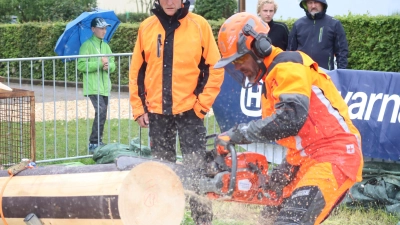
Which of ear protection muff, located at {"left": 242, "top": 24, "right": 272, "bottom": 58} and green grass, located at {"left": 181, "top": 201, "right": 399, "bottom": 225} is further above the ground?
ear protection muff, located at {"left": 242, "top": 24, "right": 272, "bottom": 58}

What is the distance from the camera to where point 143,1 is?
31500mm

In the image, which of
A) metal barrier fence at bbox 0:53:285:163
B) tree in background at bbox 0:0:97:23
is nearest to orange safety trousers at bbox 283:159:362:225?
metal barrier fence at bbox 0:53:285:163

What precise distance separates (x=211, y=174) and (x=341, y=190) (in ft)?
2.48

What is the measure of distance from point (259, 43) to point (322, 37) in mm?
3602

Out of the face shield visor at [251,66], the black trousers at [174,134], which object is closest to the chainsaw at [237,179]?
the face shield visor at [251,66]

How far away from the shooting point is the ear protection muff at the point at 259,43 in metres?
3.68

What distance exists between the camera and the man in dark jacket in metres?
7.09

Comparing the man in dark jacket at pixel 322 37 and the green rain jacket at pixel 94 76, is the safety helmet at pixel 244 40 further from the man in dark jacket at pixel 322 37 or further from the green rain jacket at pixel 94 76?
the green rain jacket at pixel 94 76

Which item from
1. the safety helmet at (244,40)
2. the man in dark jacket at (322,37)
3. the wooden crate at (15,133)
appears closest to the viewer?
the safety helmet at (244,40)

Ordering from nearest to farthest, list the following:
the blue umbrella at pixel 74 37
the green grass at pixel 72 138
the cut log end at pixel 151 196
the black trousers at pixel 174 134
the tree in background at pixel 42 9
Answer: the cut log end at pixel 151 196 → the black trousers at pixel 174 134 → the green grass at pixel 72 138 → the blue umbrella at pixel 74 37 → the tree in background at pixel 42 9

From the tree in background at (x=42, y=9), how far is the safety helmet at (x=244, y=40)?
21822mm

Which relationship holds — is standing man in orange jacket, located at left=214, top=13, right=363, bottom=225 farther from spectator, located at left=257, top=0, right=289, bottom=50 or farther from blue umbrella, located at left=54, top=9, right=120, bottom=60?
blue umbrella, located at left=54, top=9, right=120, bottom=60

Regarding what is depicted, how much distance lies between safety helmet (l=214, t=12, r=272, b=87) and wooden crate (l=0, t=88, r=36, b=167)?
3059 mm

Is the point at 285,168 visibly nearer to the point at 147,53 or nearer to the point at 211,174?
the point at 211,174
